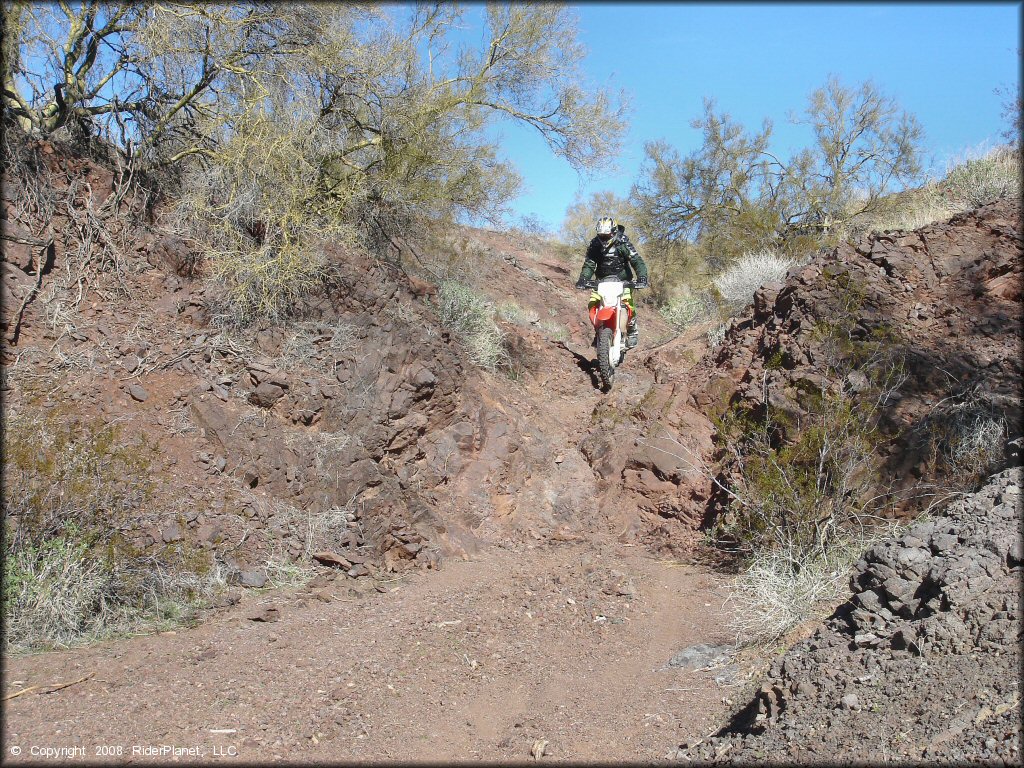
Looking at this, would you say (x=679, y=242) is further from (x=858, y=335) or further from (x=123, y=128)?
(x=123, y=128)

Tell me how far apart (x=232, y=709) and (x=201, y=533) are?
184 centimetres

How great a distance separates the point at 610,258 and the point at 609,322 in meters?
0.85

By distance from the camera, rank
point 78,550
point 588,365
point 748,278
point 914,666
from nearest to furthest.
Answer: point 914,666 < point 78,550 < point 748,278 < point 588,365

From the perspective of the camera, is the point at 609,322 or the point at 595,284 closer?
the point at 609,322

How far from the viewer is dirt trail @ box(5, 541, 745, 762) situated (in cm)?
337

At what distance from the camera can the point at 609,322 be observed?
28.4 feet

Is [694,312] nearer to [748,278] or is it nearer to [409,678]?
[748,278]

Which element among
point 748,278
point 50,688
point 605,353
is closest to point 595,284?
point 605,353

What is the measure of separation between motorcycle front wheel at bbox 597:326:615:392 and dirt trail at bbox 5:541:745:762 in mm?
3542

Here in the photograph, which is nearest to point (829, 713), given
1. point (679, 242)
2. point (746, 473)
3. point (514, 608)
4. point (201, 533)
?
point (514, 608)

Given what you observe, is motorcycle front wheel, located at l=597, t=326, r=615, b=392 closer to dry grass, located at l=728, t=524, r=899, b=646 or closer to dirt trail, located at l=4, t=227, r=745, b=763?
dirt trail, located at l=4, t=227, r=745, b=763

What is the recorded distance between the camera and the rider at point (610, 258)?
344 inches

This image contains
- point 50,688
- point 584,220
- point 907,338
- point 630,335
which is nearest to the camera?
point 50,688

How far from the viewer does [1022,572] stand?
3307mm
